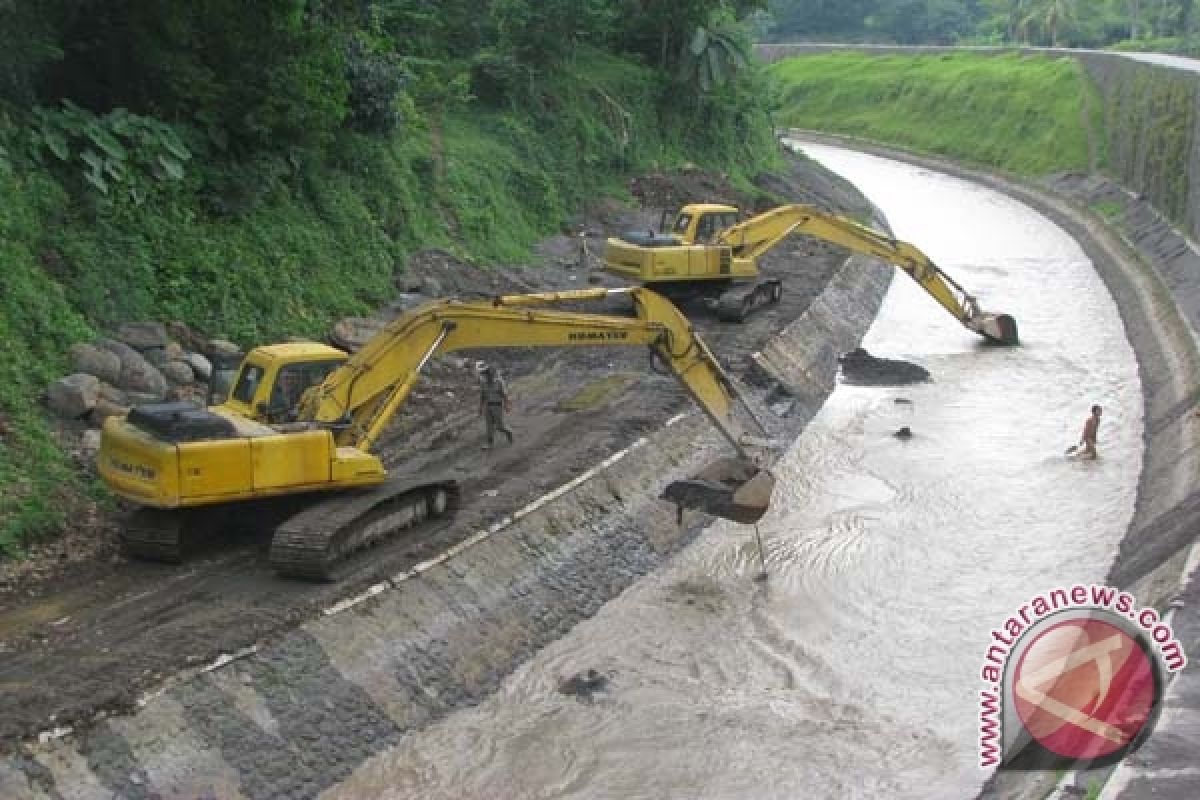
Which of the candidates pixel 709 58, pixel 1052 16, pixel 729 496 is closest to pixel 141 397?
pixel 729 496

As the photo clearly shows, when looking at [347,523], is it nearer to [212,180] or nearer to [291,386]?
[291,386]

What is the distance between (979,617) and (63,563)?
12.5m

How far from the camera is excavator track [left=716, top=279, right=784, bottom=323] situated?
3191 cm

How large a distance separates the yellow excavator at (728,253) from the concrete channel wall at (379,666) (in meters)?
8.22

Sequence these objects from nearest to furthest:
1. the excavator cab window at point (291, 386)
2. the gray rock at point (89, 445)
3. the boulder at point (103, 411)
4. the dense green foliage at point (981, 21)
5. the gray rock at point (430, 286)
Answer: the excavator cab window at point (291, 386) → the gray rock at point (89, 445) → the boulder at point (103, 411) → the gray rock at point (430, 286) → the dense green foliage at point (981, 21)

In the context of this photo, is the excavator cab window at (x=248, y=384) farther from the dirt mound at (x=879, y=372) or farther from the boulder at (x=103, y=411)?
the dirt mound at (x=879, y=372)

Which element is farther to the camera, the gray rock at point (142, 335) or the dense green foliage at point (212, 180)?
the gray rock at point (142, 335)

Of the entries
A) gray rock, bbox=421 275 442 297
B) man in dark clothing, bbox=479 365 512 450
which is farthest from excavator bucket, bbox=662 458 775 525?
gray rock, bbox=421 275 442 297

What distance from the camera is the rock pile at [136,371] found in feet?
62.9

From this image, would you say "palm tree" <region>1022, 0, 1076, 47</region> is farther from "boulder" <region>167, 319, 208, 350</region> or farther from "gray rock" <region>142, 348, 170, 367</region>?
"gray rock" <region>142, 348, 170, 367</region>

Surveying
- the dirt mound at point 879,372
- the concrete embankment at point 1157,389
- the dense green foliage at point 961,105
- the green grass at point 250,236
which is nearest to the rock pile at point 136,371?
the green grass at point 250,236

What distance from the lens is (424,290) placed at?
2884 cm

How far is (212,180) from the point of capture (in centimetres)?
2475

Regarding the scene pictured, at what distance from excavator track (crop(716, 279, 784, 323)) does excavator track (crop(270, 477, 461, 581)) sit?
1439 centimetres
